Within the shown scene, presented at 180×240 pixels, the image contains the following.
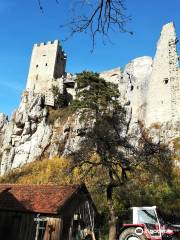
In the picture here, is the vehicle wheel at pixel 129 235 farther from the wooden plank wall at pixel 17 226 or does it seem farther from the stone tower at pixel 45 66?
the stone tower at pixel 45 66

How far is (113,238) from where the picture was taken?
17188 mm

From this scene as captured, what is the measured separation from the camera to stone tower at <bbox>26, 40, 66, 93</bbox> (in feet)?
184

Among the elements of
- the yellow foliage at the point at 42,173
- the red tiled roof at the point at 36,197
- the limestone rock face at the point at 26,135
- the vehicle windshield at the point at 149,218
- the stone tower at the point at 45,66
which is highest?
the stone tower at the point at 45,66

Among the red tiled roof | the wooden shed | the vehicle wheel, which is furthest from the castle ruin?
the vehicle wheel

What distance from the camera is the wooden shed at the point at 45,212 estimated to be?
1847cm

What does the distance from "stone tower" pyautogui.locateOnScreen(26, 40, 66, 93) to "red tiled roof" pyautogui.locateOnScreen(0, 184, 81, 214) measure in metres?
33.8

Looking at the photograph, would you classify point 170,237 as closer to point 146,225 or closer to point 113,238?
point 146,225

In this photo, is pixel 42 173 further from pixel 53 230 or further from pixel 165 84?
pixel 165 84

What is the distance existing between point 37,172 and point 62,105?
1582 centimetres

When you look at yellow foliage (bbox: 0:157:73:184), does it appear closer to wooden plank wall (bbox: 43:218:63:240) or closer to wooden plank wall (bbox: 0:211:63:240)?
wooden plank wall (bbox: 0:211:63:240)

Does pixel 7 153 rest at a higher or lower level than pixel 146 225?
higher

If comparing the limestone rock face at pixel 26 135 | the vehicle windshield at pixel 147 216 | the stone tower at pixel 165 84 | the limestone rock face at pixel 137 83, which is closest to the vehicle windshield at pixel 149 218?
the vehicle windshield at pixel 147 216

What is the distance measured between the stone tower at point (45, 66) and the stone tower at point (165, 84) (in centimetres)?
2301

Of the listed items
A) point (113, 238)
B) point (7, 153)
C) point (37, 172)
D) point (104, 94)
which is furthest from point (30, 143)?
point (113, 238)
